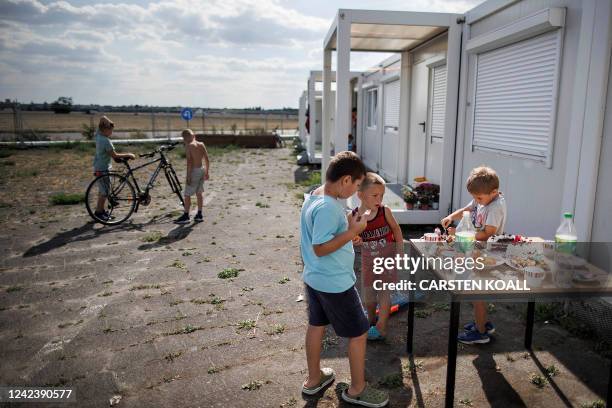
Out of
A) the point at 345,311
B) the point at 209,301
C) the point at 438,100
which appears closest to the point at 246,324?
the point at 209,301

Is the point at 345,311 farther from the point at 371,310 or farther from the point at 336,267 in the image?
the point at 371,310

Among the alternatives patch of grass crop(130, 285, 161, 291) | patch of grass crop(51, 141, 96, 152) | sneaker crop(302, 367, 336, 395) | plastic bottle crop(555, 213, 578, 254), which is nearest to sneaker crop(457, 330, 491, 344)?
plastic bottle crop(555, 213, 578, 254)

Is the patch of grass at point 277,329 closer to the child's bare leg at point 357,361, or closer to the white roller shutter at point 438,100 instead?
the child's bare leg at point 357,361

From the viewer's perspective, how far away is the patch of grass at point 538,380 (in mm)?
2989

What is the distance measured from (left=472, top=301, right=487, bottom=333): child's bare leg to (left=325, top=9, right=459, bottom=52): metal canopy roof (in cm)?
429

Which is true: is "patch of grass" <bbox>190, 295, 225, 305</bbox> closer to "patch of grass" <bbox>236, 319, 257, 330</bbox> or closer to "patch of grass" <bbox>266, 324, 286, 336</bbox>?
"patch of grass" <bbox>236, 319, 257, 330</bbox>

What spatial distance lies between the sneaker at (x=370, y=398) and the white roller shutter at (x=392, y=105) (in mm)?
8722

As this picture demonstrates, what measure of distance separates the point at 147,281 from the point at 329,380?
8.89 feet

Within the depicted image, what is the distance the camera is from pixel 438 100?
8164 mm

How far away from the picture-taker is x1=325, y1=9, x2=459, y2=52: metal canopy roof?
20.7 ft

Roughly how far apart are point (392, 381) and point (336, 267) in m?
0.98

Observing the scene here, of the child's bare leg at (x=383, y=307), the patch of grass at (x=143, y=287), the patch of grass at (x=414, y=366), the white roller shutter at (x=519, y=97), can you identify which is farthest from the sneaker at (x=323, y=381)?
the white roller shutter at (x=519, y=97)

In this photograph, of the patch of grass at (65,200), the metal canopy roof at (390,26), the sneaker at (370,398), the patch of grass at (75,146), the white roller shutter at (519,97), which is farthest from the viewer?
the patch of grass at (75,146)

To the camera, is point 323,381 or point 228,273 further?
point 228,273
